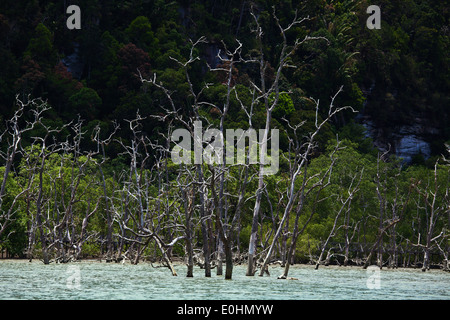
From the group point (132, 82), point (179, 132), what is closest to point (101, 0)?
point (132, 82)

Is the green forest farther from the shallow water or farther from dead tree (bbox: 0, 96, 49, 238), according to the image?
the shallow water

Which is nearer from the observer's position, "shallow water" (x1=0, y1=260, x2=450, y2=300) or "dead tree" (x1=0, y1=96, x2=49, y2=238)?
"shallow water" (x1=0, y1=260, x2=450, y2=300)

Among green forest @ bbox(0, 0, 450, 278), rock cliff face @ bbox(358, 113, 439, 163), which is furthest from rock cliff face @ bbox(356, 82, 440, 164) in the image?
green forest @ bbox(0, 0, 450, 278)

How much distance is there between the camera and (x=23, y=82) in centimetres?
7544

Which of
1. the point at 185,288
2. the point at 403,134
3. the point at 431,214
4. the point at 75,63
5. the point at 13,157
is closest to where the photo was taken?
the point at 185,288

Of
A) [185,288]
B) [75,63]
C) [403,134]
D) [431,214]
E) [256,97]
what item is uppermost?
[75,63]

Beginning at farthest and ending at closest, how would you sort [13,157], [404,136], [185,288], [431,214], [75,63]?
[404,136] → [75,63] → [431,214] → [13,157] → [185,288]

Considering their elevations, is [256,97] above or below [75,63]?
below

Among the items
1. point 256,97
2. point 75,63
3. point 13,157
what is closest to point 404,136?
point 256,97

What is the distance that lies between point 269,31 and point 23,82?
3747 cm

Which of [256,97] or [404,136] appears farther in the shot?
[404,136]

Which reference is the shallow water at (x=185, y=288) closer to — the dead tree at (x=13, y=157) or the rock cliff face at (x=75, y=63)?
the dead tree at (x=13, y=157)

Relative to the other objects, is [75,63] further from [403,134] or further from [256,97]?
[403,134]

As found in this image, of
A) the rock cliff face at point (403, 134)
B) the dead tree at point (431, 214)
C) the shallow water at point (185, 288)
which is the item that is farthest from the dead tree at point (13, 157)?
the rock cliff face at point (403, 134)
